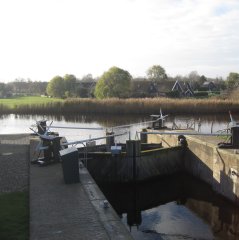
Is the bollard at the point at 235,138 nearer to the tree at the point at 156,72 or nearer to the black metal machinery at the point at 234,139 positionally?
the black metal machinery at the point at 234,139

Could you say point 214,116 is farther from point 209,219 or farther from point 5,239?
point 5,239

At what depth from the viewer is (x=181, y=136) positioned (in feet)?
64.2

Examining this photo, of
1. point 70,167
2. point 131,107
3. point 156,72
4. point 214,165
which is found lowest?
point 214,165

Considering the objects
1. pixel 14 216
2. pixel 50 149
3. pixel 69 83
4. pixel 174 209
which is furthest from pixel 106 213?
pixel 69 83

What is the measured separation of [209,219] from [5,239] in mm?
8121

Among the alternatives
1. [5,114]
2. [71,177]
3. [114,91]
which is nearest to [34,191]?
[71,177]

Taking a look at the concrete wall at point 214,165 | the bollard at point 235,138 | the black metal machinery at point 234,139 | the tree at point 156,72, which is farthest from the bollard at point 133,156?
the tree at point 156,72

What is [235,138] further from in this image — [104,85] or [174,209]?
[104,85]

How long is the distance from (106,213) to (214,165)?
744 centimetres

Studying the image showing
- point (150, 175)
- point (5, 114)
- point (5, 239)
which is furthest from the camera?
point (5, 114)

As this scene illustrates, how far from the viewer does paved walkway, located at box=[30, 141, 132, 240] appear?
8.94 meters

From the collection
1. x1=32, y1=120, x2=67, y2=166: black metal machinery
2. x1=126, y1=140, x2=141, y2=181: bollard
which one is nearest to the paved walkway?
x1=32, y1=120, x2=67, y2=166: black metal machinery

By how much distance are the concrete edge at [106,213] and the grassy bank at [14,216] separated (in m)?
1.79

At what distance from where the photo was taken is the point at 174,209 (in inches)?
605
